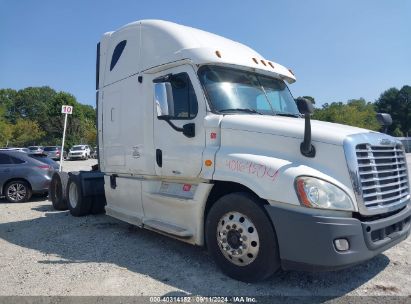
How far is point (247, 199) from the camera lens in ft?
14.1

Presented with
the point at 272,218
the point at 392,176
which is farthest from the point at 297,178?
the point at 392,176

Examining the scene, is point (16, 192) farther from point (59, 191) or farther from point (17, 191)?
point (59, 191)

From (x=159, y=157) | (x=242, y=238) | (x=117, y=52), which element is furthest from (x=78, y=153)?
(x=242, y=238)

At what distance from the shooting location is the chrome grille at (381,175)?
4012 mm

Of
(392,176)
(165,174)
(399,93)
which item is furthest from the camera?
(399,93)

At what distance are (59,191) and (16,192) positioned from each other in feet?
8.26

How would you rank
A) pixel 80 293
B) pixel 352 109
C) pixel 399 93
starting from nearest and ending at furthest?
pixel 80 293
pixel 352 109
pixel 399 93

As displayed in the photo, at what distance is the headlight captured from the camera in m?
3.86

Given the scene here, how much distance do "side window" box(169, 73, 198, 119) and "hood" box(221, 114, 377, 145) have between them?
A: 1.73 feet

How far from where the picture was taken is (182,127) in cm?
519

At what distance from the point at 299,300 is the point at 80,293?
93.7 inches

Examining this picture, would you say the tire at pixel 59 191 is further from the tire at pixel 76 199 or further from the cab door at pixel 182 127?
the cab door at pixel 182 127

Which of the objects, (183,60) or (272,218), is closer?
(272,218)

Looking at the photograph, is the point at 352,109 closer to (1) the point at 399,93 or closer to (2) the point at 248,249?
(1) the point at 399,93
